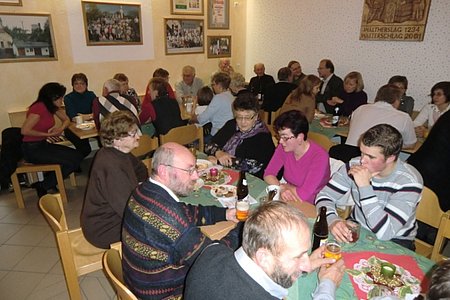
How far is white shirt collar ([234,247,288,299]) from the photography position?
117 centimetres

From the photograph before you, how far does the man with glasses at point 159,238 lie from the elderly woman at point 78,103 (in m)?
3.77

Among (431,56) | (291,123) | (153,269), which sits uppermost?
(431,56)

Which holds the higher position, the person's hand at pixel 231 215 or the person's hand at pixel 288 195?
the person's hand at pixel 288 195

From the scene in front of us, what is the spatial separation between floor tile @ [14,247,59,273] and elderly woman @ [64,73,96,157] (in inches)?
77.8

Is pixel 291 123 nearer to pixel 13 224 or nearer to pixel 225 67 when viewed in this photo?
pixel 13 224

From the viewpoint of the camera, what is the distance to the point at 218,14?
23.4 feet

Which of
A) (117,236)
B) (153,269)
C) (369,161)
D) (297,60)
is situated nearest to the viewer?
(153,269)

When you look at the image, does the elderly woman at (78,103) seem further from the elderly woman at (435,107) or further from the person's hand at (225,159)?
the elderly woman at (435,107)

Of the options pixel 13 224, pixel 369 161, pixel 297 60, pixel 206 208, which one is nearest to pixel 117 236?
pixel 206 208

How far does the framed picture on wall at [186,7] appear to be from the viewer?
6457 millimetres

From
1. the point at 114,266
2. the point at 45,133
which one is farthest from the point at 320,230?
the point at 45,133

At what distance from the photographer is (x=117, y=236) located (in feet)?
7.95

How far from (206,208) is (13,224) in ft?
9.49

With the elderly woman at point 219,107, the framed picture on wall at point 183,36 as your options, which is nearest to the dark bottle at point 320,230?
the elderly woman at point 219,107
